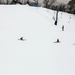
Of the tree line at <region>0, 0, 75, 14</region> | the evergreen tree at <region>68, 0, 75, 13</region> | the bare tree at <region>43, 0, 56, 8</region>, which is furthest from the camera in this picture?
the bare tree at <region>43, 0, 56, 8</region>

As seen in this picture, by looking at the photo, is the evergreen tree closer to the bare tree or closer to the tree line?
the tree line

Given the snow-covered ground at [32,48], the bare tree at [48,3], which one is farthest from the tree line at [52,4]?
the snow-covered ground at [32,48]

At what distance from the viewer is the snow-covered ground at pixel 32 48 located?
7477mm

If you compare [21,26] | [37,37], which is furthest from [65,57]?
[21,26]

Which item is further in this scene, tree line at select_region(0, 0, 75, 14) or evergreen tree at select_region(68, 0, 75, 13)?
tree line at select_region(0, 0, 75, 14)

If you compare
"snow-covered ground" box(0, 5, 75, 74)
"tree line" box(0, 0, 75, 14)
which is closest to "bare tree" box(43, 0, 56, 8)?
"tree line" box(0, 0, 75, 14)

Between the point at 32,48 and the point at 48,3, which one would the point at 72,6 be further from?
the point at 32,48

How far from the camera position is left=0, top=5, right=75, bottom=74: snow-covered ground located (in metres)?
7.48

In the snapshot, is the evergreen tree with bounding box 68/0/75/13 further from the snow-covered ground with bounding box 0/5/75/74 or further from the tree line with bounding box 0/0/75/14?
the snow-covered ground with bounding box 0/5/75/74

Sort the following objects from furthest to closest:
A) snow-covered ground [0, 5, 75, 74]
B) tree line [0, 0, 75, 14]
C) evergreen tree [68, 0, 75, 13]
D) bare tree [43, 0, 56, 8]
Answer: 1. bare tree [43, 0, 56, 8]
2. tree line [0, 0, 75, 14]
3. evergreen tree [68, 0, 75, 13]
4. snow-covered ground [0, 5, 75, 74]

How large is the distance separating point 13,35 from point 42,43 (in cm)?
208

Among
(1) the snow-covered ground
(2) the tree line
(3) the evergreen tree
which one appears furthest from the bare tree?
(1) the snow-covered ground

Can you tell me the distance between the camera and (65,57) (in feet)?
28.6

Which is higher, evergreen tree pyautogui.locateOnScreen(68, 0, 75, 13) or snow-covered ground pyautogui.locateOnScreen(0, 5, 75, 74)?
evergreen tree pyautogui.locateOnScreen(68, 0, 75, 13)
